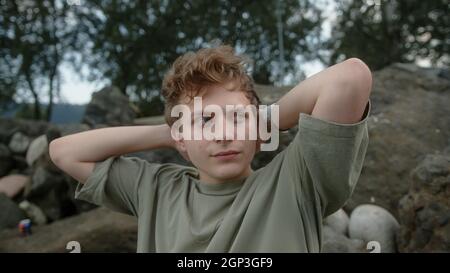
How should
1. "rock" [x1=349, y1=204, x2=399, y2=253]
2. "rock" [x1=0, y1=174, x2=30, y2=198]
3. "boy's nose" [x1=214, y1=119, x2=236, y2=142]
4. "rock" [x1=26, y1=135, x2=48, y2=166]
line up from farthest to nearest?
"rock" [x1=26, y1=135, x2=48, y2=166] → "rock" [x1=0, y1=174, x2=30, y2=198] → "rock" [x1=349, y1=204, x2=399, y2=253] → "boy's nose" [x1=214, y1=119, x2=236, y2=142]

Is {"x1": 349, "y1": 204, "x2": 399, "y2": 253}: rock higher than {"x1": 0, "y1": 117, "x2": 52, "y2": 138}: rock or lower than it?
higher

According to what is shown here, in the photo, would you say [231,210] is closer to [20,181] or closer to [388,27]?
[20,181]

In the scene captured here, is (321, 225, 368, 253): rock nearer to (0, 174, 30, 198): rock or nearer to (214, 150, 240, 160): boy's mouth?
(214, 150, 240, 160): boy's mouth

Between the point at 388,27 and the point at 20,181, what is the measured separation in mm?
12014

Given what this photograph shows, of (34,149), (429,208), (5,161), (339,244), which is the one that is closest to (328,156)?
(429,208)

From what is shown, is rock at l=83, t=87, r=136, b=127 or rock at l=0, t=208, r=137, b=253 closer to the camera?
rock at l=0, t=208, r=137, b=253

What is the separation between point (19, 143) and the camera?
6012 millimetres

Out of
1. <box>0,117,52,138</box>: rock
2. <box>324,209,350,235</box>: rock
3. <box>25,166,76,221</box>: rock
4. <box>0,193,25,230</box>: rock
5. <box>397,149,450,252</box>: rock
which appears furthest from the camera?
<box>0,117,52,138</box>: rock

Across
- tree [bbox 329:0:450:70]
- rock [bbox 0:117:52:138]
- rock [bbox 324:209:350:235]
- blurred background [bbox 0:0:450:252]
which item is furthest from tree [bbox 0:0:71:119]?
rock [bbox 324:209:350:235]

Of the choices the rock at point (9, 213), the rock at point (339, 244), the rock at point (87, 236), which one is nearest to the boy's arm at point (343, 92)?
the rock at point (339, 244)

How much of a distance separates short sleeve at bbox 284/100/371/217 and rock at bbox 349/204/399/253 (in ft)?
6.79

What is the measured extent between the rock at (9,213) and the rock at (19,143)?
1.74 meters

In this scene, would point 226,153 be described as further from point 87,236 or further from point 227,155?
point 87,236

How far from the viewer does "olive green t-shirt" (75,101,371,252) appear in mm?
1079
